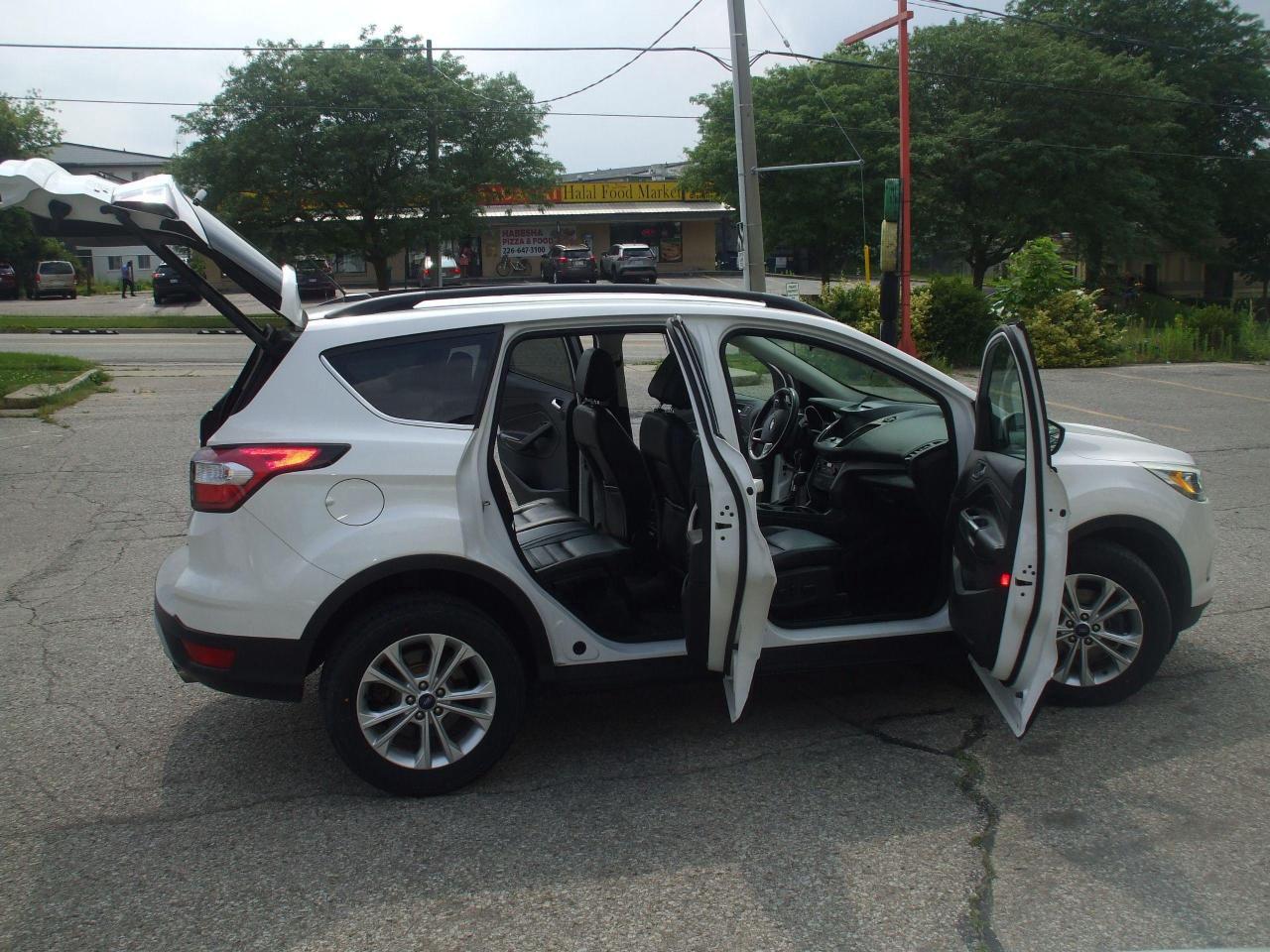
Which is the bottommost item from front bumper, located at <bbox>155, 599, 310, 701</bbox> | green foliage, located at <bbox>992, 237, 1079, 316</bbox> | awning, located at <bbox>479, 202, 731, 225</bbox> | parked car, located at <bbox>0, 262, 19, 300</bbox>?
front bumper, located at <bbox>155, 599, 310, 701</bbox>

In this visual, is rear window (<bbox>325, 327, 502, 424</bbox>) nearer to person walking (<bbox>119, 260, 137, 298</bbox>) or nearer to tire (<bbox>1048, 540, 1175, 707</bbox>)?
tire (<bbox>1048, 540, 1175, 707</bbox>)

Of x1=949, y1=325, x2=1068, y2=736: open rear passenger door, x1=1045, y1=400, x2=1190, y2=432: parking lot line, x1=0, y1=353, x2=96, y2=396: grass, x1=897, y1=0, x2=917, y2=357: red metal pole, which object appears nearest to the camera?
x1=949, y1=325, x2=1068, y2=736: open rear passenger door

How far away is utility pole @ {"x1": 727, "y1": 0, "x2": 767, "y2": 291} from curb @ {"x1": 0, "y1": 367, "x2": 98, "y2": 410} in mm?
10640

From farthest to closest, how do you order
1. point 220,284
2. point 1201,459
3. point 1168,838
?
point 220,284, point 1201,459, point 1168,838

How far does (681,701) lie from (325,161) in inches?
1139

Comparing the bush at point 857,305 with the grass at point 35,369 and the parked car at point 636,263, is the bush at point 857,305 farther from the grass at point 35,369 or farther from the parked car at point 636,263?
the parked car at point 636,263

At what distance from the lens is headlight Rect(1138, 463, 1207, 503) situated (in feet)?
15.0

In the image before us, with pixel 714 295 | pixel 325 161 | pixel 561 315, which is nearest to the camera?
pixel 561 315

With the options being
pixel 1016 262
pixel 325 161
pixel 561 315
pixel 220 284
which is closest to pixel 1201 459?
pixel 561 315

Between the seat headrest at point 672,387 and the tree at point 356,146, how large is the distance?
27.8 metres

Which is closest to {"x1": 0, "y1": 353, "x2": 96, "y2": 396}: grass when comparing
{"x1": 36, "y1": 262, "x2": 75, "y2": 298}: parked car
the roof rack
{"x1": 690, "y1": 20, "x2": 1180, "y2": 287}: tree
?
the roof rack

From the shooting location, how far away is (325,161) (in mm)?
30656

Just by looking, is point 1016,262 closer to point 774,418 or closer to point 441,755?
point 774,418

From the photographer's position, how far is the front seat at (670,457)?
4402mm
